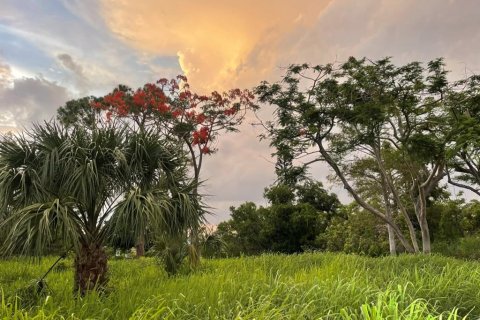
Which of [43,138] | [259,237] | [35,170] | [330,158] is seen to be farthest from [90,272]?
[259,237]

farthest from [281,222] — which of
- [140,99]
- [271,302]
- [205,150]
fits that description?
[271,302]

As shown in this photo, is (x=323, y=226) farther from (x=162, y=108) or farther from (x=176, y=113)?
(x=162, y=108)

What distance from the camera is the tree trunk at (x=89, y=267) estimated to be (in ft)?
22.5

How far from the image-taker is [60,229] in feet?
19.6

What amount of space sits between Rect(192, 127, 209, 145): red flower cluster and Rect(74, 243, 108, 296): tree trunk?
12.2m

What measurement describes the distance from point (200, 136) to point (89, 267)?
40.9 ft

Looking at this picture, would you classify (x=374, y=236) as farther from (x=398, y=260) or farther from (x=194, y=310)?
(x=194, y=310)

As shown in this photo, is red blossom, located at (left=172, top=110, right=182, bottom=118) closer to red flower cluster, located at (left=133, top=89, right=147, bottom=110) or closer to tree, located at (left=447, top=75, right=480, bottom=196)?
red flower cluster, located at (left=133, top=89, right=147, bottom=110)

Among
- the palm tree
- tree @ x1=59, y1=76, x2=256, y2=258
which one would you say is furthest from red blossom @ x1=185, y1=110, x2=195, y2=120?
the palm tree

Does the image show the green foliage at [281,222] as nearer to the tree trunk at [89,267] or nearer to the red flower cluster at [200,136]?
the red flower cluster at [200,136]

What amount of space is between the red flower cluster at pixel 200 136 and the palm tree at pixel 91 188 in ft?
37.6

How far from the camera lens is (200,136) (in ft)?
62.6

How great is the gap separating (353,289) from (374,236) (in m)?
18.4

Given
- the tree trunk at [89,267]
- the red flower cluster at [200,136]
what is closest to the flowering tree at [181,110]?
the red flower cluster at [200,136]
